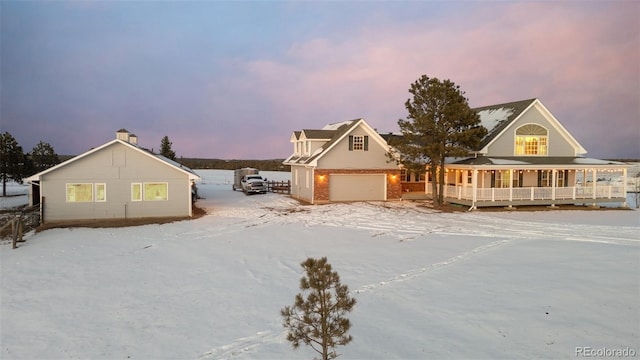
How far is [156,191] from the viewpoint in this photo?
25250 mm

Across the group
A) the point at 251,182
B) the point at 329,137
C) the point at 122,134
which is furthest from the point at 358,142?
the point at 122,134

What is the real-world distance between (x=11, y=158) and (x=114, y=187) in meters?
20.0

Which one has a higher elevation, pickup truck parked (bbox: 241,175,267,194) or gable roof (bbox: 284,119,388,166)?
gable roof (bbox: 284,119,388,166)

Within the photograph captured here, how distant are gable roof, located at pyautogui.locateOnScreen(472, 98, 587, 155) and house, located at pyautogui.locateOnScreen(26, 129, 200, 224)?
73.5ft

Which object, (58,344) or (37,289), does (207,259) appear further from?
(58,344)

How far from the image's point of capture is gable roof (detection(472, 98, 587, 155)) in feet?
103

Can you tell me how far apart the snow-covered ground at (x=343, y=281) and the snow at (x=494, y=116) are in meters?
13.0

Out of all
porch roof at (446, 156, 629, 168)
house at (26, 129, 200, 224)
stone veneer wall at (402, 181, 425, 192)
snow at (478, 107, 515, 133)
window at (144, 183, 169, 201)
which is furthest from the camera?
stone veneer wall at (402, 181, 425, 192)

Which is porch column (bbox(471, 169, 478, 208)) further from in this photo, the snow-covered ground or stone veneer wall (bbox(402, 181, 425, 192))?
the snow-covered ground

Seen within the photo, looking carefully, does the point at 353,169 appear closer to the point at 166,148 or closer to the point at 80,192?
the point at 80,192

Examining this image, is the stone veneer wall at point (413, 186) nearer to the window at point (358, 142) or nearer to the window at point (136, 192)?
the window at point (358, 142)

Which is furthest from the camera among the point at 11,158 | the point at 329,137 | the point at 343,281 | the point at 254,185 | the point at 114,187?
the point at 254,185

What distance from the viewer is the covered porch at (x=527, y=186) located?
29.3 meters

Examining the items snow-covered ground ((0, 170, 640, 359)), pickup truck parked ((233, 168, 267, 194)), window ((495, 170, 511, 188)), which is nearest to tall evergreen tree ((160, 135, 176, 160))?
pickup truck parked ((233, 168, 267, 194))
